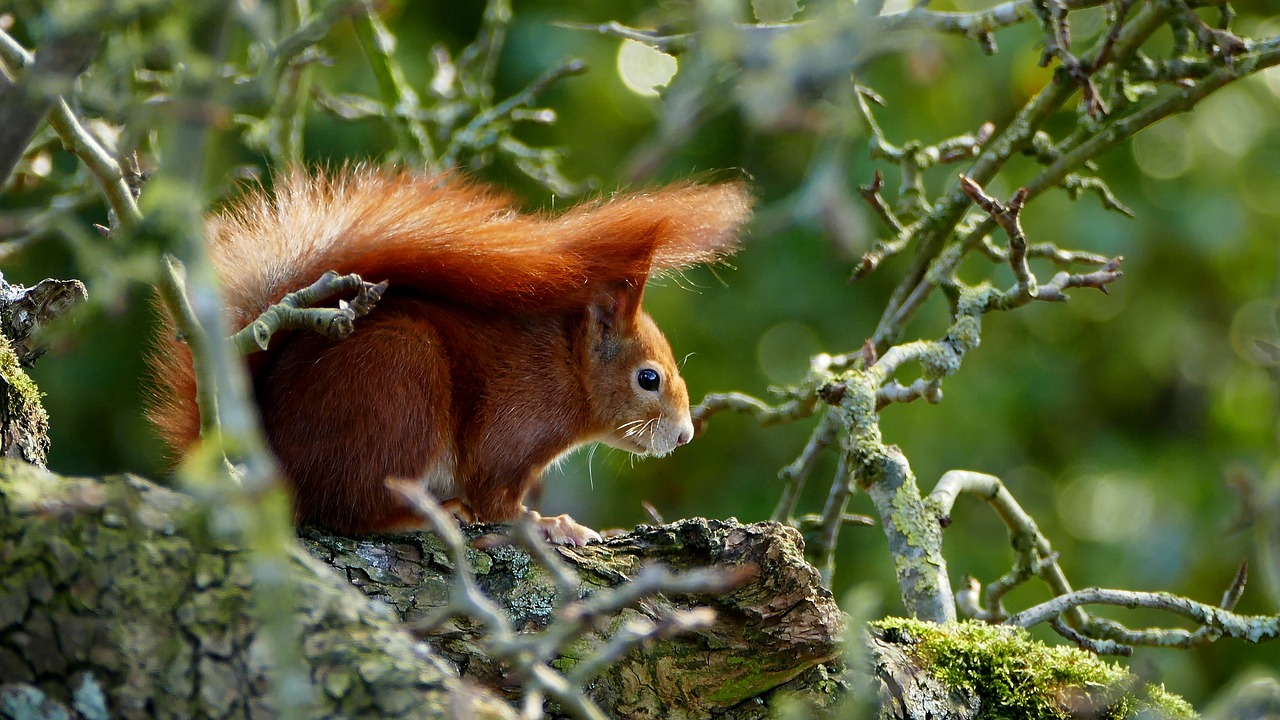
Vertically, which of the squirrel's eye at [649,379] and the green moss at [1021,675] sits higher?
the green moss at [1021,675]

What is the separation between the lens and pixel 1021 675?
5.96 ft

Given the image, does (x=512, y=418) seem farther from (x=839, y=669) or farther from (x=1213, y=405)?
(x=1213, y=405)

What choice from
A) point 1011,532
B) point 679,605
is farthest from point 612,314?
point 679,605

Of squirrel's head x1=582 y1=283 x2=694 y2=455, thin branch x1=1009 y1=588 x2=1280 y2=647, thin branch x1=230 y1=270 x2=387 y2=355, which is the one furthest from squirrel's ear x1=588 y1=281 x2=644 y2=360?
thin branch x1=230 y1=270 x2=387 y2=355

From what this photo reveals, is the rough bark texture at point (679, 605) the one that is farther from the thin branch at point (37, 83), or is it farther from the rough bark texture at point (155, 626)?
the thin branch at point (37, 83)

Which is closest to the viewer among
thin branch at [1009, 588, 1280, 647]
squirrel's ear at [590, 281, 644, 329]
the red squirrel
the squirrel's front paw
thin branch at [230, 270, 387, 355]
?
thin branch at [230, 270, 387, 355]

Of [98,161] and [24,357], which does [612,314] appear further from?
[98,161]

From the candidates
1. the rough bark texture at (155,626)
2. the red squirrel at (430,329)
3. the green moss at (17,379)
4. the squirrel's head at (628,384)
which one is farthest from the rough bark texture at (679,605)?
the squirrel's head at (628,384)

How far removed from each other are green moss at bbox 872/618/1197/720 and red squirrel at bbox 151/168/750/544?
2.26 ft

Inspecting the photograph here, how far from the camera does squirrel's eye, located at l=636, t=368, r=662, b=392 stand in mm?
2840

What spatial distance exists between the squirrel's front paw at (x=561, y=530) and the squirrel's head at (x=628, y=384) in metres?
0.55

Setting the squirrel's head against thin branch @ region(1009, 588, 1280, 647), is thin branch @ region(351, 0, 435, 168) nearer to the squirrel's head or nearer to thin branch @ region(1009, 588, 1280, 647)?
the squirrel's head

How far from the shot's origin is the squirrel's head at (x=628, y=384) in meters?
2.78

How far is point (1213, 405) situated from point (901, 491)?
3.48 metres
